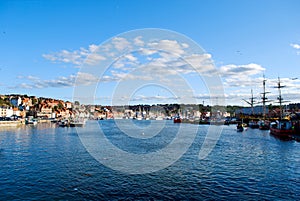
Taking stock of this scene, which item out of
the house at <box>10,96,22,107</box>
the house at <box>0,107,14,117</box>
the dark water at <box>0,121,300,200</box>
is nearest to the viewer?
the dark water at <box>0,121,300,200</box>

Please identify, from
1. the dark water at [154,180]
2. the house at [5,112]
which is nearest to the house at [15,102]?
the house at [5,112]

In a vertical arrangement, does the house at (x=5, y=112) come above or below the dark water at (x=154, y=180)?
above

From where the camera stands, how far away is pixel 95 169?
22250mm

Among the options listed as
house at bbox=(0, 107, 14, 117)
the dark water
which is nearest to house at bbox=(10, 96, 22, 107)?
house at bbox=(0, 107, 14, 117)

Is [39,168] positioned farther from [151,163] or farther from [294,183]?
[294,183]

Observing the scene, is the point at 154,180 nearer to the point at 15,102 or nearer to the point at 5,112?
the point at 5,112

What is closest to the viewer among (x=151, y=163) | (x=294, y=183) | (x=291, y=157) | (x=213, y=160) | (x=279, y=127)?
(x=294, y=183)

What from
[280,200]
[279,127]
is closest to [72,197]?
[280,200]

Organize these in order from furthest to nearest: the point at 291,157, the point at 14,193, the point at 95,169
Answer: the point at 291,157, the point at 95,169, the point at 14,193

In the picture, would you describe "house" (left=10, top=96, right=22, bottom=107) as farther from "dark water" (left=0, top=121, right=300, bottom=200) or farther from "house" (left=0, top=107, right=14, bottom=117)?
"dark water" (left=0, top=121, right=300, bottom=200)

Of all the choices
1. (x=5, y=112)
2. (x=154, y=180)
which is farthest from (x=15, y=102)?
(x=154, y=180)

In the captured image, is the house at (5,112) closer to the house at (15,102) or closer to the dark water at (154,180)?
the house at (15,102)

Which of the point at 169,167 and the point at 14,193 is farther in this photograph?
the point at 169,167

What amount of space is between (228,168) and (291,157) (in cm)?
1114
